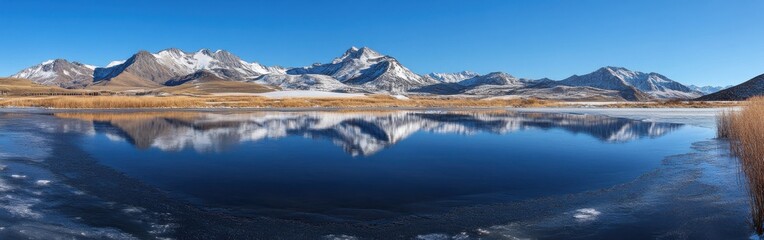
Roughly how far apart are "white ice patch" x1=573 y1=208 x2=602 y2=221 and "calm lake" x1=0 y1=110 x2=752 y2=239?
0.06ft

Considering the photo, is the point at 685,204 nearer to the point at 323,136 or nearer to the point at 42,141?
the point at 323,136

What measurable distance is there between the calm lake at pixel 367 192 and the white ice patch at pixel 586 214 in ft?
0.06

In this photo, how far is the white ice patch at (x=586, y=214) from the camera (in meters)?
7.97

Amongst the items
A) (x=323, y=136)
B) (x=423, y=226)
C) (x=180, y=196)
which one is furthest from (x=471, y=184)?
(x=323, y=136)

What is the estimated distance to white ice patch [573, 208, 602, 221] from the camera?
7.97 metres

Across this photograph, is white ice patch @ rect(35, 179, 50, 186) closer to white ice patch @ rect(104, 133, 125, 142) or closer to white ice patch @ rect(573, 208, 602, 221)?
white ice patch @ rect(104, 133, 125, 142)

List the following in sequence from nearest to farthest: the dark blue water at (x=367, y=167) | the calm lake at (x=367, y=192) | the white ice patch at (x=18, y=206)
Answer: the calm lake at (x=367, y=192) < the white ice patch at (x=18, y=206) < the dark blue water at (x=367, y=167)

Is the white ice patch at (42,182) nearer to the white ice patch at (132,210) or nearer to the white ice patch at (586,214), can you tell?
the white ice patch at (132,210)

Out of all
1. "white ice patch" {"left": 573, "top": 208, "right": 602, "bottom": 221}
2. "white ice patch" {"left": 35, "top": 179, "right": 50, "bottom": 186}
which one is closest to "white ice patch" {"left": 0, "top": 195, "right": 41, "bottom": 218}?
"white ice patch" {"left": 35, "top": 179, "right": 50, "bottom": 186}

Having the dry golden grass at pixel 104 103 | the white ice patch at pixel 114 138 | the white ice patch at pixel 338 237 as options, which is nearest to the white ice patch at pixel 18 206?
the white ice patch at pixel 338 237

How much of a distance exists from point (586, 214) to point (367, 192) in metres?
4.16

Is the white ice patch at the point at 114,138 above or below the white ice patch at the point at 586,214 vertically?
above

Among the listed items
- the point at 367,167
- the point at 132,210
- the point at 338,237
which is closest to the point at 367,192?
the point at 338,237

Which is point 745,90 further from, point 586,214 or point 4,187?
point 4,187
